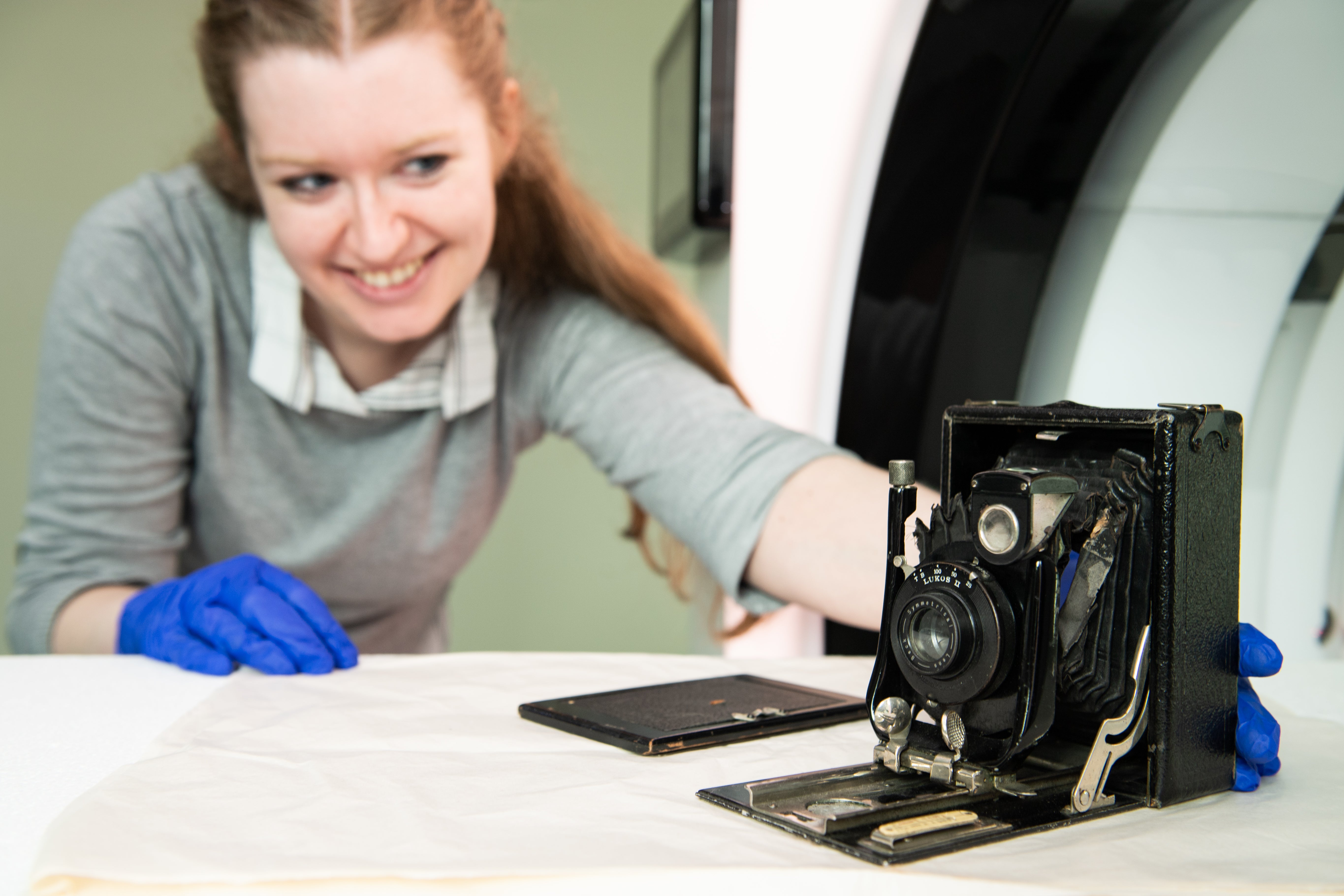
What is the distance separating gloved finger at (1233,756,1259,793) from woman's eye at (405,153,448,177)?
0.97 m

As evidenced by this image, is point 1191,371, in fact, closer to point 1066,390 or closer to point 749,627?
point 1066,390

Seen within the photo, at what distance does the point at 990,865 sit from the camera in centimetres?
42

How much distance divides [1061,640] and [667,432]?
24.8 inches

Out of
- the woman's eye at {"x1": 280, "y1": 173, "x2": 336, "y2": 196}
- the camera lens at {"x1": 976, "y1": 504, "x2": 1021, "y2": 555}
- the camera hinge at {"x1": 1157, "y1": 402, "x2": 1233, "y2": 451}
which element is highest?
the woman's eye at {"x1": 280, "y1": 173, "x2": 336, "y2": 196}

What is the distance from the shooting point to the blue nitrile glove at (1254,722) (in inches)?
21.4

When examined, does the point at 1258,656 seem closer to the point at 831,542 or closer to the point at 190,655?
the point at 831,542

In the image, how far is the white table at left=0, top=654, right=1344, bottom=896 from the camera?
0.41m

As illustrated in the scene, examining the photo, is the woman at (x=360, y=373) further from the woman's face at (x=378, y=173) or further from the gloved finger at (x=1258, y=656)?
the gloved finger at (x=1258, y=656)

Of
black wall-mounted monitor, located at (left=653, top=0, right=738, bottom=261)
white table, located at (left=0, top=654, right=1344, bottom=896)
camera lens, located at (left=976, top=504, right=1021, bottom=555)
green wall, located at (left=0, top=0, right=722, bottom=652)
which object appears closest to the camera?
white table, located at (left=0, top=654, right=1344, bottom=896)

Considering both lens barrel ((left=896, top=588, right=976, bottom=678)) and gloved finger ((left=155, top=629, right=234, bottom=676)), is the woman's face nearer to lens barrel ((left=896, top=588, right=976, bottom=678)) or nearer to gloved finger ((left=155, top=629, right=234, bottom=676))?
gloved finger ((left=155, top=629, right=234, bottom=676))

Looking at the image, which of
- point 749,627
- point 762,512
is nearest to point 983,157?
point 762,512

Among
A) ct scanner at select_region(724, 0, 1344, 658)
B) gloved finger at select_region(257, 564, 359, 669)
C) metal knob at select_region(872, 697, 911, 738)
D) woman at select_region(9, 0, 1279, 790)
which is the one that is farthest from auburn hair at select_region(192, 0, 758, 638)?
metal knob at select_region(872, 697, 911, 738)

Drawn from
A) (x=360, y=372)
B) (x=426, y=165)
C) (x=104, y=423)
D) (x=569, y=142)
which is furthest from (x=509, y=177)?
(x=569, y=142)

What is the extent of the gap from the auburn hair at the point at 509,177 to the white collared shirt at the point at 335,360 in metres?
0.07
